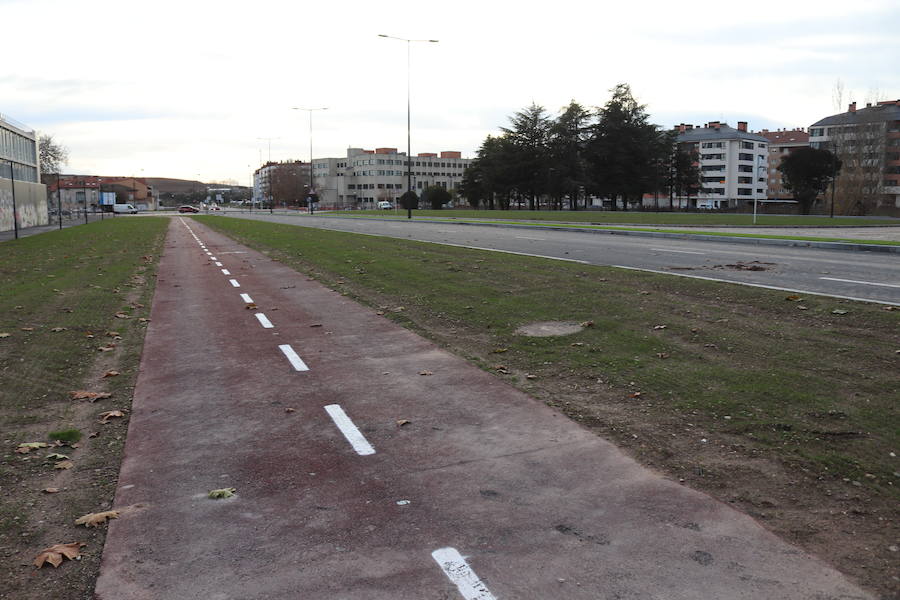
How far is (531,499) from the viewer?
432 centimetres

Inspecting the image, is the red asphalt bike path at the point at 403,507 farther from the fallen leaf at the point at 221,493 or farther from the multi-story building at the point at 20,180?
the multi-story building at the point at 20,180

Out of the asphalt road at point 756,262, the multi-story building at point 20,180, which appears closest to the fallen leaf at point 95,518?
the asphalt road at point 756,262

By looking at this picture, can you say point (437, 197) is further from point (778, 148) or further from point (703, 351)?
point (778, 148)

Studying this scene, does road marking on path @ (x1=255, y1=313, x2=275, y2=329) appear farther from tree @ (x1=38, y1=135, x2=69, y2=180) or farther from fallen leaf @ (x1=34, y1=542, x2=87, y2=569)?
tree @ (x1=38, y1=135, x2=69, y2=180)

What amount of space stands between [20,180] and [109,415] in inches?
2524

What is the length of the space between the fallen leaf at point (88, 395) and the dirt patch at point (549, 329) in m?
4.74

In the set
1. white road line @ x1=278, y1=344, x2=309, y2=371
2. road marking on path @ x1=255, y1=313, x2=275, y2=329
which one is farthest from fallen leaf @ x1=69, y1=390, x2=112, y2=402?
road marking on path @ x1=255, y1=313, x2=275, y2=329

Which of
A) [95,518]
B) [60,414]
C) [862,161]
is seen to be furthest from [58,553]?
[862,161]

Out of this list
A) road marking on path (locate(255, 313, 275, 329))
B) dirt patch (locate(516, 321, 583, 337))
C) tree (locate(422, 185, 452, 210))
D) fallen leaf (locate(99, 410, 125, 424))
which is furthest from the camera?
tree (locate(422, 185, 452, 210))

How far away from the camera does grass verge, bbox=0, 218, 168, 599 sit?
3.79 meters

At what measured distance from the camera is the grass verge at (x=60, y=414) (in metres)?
3.79

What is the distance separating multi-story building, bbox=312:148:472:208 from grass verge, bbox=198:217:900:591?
6810 inches

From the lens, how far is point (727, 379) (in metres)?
6.60

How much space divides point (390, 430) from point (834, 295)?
844cm
